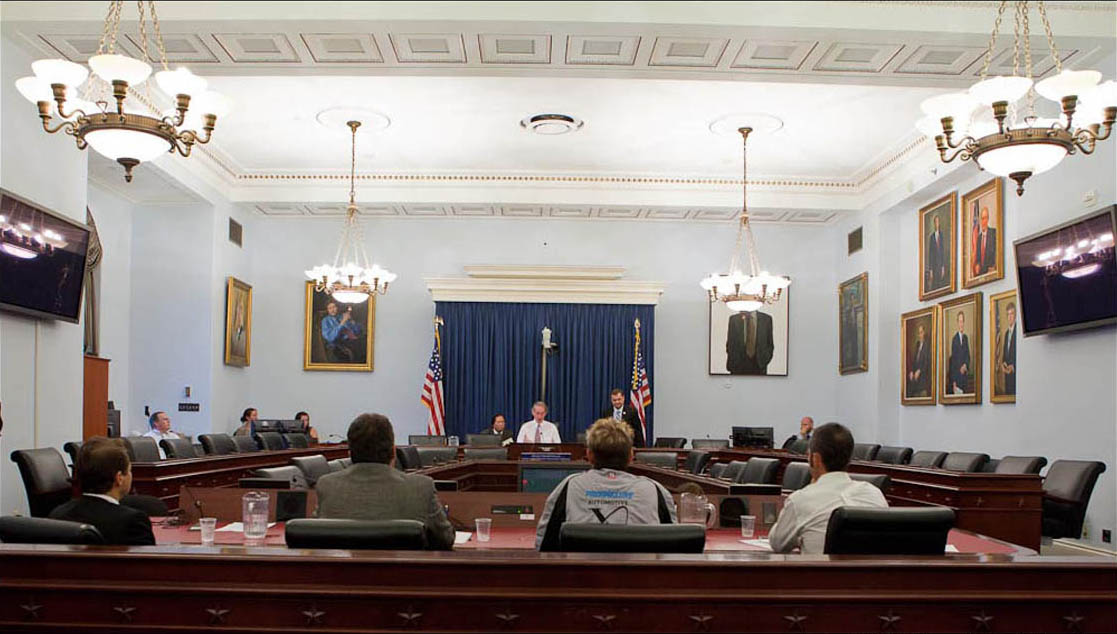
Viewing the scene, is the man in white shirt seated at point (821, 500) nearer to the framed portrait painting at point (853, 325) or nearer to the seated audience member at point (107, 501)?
the seated audience member at point (107, 501)

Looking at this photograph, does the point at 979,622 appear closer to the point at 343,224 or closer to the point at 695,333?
the point at 695,333

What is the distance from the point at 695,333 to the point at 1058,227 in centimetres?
755

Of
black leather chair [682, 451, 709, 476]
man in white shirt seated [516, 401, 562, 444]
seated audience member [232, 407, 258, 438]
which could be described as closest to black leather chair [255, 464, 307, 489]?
black leather chair [682, 451, 709, 476]

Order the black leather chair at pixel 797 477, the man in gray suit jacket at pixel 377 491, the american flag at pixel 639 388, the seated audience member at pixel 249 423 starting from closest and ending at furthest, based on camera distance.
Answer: the man in gray suit jacket at pixel 377 491, the black leather chair at pixel 797 477, the seated audience member at pixel 249 423, the american flag at pixel 639 388

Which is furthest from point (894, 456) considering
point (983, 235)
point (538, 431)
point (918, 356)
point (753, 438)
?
point (538, 431)

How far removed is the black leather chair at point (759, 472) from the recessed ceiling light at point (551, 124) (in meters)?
5.32

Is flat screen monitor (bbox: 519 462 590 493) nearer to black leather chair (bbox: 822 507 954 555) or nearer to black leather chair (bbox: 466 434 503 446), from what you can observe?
black leather chair (bbox: 466 434 503 446)

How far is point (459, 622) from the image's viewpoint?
255 cm

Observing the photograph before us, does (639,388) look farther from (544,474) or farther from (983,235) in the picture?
(544,474)

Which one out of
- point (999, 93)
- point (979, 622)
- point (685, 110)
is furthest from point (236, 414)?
point (979, 622)

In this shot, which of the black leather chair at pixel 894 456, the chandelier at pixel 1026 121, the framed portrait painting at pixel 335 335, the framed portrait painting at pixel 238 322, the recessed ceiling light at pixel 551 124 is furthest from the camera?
the framed portrait painting at pixel 335 335

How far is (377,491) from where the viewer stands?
3.48m

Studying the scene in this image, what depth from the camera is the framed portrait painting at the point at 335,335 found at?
47.8 feet

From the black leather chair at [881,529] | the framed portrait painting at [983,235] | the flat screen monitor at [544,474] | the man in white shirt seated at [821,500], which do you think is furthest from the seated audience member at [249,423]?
the black leather chair at [881,529]
